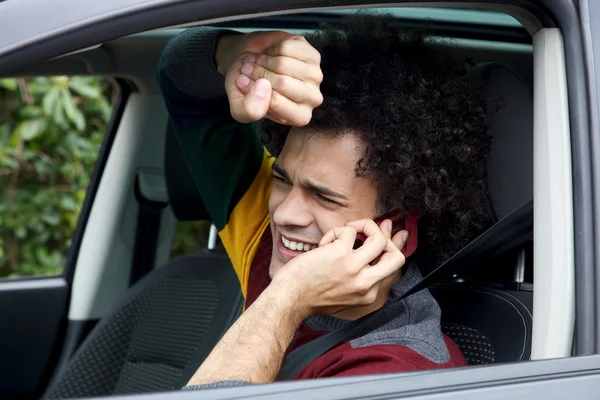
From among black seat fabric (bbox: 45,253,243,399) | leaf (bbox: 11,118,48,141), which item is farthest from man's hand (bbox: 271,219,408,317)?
leaf (bbox: 11,118,48,141)

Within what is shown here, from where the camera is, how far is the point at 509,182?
2.16 meters

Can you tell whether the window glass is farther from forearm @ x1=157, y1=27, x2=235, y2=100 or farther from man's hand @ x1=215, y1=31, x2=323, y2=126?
man's hand @ x1=215, y1=31, x2=323, y2=126

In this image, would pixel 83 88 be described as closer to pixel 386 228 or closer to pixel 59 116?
pixel 59 116

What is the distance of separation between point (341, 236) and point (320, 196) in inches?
8.2

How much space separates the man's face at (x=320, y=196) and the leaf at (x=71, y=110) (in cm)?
313

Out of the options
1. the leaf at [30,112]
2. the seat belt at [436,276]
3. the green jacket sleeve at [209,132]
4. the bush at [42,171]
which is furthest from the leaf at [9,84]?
the seat belt at [436,276]

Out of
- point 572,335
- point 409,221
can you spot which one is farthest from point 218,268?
point 572,335

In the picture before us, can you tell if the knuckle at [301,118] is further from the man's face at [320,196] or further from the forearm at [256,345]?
the man's face at [320,196]

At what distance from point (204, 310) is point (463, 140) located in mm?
1070

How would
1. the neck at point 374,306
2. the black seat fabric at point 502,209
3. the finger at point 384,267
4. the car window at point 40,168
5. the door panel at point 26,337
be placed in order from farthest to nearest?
the car window at point 40,168 → the door panel at point 26,337 → the neck at point 374,306 → the black seat fabric at point 502,209 → the finger at point 384,267

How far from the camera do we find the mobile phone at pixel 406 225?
2.23 m

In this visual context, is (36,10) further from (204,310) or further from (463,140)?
(204,310)

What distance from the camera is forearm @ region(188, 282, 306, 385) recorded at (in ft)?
5.41

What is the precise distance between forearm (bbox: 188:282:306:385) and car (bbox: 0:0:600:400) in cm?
29
